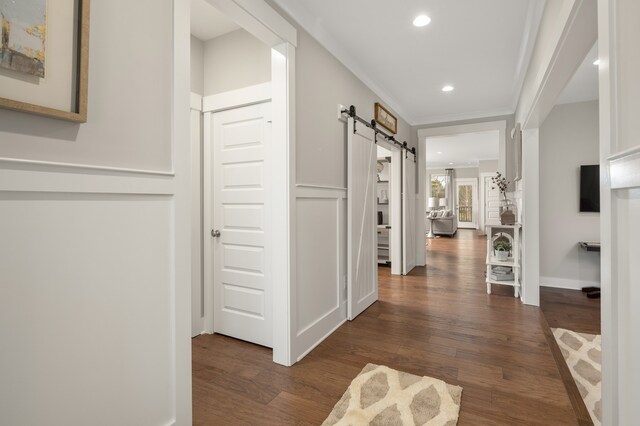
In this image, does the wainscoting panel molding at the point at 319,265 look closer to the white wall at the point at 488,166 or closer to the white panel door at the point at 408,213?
the white panel door at the point at 408,213

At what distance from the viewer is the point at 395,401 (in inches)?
72.6

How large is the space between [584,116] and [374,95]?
9.19ft

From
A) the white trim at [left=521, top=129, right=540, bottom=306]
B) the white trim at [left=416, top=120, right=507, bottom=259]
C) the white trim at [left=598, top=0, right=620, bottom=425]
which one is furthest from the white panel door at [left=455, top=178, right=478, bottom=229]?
the white trim at [left=598, top=0, right=620, bottom=425]

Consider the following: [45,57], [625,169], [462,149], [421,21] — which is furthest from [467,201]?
[45,57]

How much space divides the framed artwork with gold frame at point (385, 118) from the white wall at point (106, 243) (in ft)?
9.03

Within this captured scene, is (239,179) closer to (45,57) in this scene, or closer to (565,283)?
(45,57)

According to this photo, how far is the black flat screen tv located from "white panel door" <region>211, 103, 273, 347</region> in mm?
4138

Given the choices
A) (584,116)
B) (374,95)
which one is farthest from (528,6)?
(584,116)

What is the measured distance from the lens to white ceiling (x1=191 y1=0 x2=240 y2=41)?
7.79 ft

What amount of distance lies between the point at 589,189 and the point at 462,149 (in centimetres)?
577

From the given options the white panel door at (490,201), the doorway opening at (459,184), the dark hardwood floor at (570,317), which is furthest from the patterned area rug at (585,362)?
the white panel door at (490,201)

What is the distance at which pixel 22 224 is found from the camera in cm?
98

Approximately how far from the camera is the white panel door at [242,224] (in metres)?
2.58

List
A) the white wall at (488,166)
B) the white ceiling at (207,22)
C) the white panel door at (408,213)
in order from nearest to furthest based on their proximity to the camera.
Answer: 1. the white ceiling at (207,22)
2. the white panel door at (408,213)
3. the white wall at (488,166)
